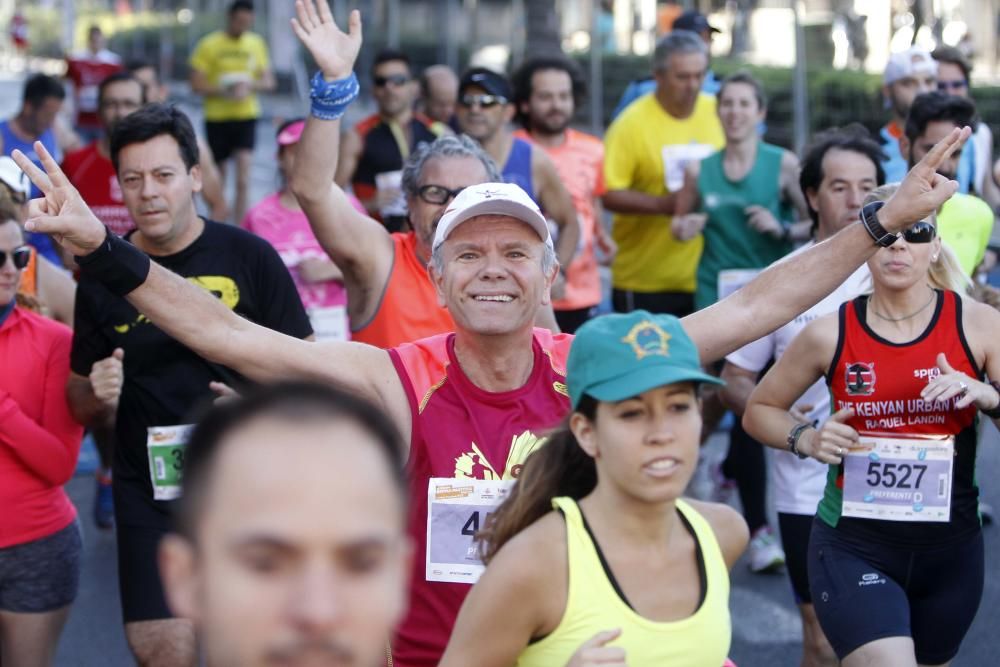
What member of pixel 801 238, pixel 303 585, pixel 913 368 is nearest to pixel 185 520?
pixel 303 585

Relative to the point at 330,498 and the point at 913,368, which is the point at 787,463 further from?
the point at 330,498

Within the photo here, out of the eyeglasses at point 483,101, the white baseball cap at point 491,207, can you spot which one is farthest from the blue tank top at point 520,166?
the white baseball cap at point 491,207

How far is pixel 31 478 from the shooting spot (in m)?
4.72

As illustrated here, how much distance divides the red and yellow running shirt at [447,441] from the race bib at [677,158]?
16.6 feet

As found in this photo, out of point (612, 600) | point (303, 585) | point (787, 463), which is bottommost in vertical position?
point (787, 463)

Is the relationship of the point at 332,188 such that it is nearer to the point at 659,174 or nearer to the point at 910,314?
the point at 910,314

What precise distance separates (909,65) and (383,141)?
3.01m

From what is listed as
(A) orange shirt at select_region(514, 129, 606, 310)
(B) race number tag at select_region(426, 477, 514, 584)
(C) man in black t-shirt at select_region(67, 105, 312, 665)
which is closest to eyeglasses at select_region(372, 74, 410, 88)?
(A) orange shirt at select_region(514, 129, 606, 310)

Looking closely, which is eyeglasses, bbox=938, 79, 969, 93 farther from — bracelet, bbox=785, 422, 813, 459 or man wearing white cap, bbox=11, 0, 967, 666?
man wearing white cap, bbox=11, 0, 967, 666

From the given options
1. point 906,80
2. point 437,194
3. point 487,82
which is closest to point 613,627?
point 437,194

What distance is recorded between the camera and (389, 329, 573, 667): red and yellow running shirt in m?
3.47

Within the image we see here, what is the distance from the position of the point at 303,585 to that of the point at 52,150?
975 cm

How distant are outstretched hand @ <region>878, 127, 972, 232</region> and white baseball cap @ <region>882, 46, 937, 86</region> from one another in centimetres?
474

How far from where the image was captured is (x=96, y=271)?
3.51 m
